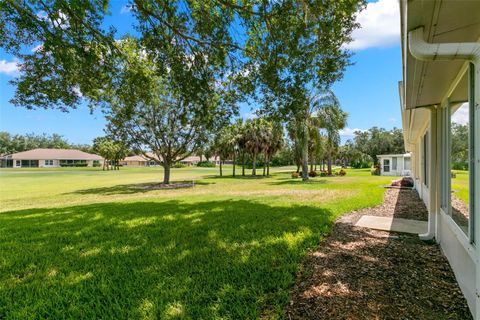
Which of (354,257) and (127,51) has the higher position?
(127,51)

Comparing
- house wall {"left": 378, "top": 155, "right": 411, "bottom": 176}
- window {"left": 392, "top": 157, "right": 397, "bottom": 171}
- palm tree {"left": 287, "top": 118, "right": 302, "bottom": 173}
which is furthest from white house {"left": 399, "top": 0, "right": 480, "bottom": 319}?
window {"left": 392, "top": 157, "right": 397, "bottom": 171}

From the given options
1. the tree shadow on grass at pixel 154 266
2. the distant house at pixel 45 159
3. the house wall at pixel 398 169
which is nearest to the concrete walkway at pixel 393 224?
the tree shadow on grass at pixel 154 266

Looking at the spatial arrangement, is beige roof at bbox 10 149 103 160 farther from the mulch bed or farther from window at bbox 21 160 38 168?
the mulch bed

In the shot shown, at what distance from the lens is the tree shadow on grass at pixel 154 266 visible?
8.82ft

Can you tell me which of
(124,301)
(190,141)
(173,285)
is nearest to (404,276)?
(173,285)

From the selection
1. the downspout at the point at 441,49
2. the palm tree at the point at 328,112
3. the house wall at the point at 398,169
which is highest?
the palm tree at the point at 328,112

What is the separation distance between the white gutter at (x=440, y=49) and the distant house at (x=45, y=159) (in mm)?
88870

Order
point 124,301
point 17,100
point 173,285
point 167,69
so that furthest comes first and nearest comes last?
point 167,69 < point 17,100 < point 173,285 < point 124,301

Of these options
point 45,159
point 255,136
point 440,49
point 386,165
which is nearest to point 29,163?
point 45,159

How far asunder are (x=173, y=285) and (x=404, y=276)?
10.1 ft

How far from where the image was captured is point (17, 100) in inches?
286

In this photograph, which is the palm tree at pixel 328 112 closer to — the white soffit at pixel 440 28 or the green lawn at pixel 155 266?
the green lawn at pixel 155 266

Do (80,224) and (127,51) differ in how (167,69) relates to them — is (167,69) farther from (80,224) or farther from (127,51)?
(80,224)

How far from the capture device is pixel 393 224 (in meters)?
6.18
